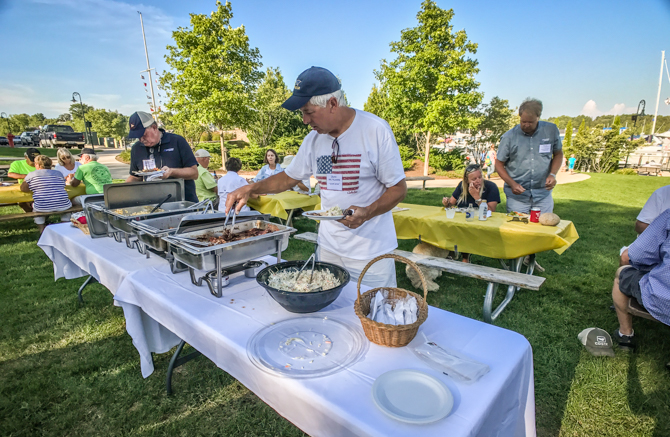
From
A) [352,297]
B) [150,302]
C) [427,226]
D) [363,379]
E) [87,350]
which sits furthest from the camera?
[427,226]

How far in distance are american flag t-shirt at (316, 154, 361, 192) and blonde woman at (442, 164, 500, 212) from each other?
8.52 feet

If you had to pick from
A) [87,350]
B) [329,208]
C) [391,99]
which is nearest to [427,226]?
[329,208]

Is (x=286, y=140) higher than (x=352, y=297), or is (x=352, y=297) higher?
(x=286, y=140)

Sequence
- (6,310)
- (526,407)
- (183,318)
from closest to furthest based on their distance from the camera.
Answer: (526,407)
(183,318)
(6,310)

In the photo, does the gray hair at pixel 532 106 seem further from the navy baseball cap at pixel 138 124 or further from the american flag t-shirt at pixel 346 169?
the navy baseball cap at pixel 138 124

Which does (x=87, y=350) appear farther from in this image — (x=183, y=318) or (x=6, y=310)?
(x=183, y=318)

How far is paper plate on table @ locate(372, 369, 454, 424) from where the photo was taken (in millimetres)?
813

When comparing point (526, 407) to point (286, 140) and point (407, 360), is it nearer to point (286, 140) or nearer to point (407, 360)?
point (407, 360)

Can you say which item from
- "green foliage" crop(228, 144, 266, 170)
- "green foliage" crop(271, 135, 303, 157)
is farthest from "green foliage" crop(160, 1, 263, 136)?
"green foliage" crop(271, 135, 303, 157)

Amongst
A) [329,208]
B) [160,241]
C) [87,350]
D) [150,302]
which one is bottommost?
[87,350]

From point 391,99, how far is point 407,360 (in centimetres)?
1460

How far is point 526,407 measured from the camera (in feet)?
3.88

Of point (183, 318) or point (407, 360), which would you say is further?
point (183, 318)

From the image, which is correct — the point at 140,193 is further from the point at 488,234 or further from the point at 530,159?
the point at 530,159
